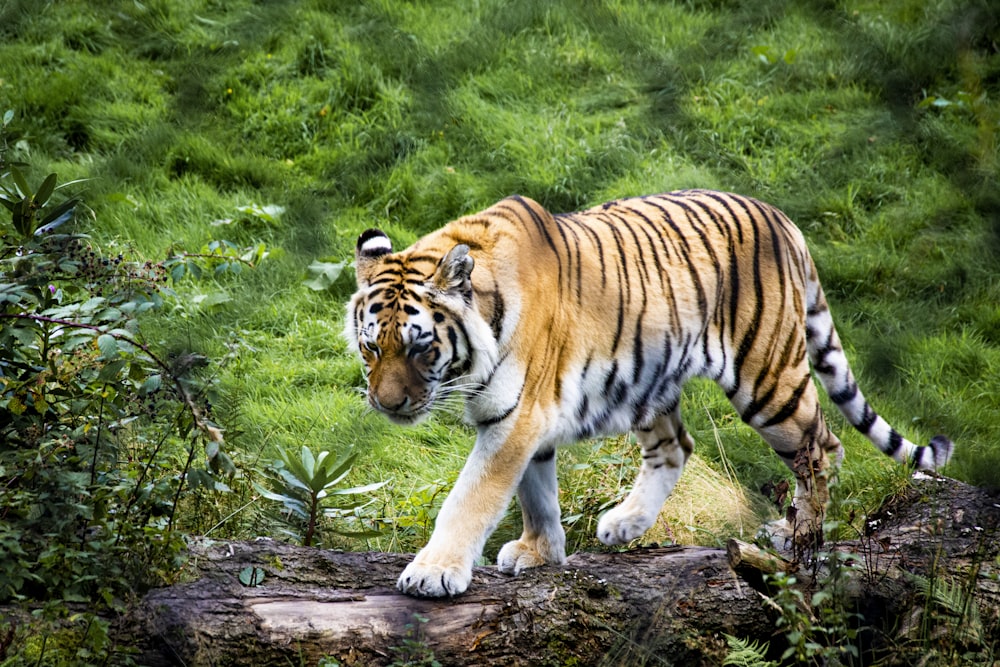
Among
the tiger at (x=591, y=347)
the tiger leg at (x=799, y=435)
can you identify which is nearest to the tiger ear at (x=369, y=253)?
the tiger at (x=591, y=347)

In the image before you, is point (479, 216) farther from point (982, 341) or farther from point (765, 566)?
point (982, 341)

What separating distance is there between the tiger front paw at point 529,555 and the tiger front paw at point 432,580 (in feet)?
1.76

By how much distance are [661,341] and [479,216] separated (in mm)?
928

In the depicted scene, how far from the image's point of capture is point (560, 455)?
195 inches

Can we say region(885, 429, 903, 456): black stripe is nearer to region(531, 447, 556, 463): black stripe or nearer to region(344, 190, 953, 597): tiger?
region(344, 190, 953, 597): tiger

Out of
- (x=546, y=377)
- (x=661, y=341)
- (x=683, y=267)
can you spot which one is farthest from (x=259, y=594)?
(x=683, y=267)

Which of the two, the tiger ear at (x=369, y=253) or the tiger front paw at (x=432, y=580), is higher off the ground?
the tiger ear at (x=369, y=253)

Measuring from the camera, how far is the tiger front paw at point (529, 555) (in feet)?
12.3

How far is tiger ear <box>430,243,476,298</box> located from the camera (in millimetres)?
3422

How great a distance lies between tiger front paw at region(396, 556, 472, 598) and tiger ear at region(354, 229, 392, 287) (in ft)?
3.70

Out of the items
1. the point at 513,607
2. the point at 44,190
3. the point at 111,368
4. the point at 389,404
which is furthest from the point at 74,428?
the point at 513,607

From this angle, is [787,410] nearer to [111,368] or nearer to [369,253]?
[369,253]

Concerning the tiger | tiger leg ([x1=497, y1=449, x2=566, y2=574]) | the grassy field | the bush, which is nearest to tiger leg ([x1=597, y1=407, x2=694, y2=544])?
the tiger

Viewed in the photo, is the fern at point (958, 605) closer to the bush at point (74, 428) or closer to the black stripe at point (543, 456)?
the black stripe at point (543, 456)
